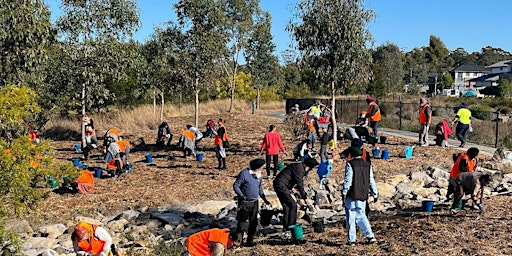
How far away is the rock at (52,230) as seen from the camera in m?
10.2

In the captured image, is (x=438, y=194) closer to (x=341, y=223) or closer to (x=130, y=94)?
(x=341, y=223)

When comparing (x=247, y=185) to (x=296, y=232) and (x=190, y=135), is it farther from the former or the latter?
(x=190, y=135)

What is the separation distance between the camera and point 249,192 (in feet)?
28.7

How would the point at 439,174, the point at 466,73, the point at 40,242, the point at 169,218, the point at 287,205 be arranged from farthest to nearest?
1. the point at 466,73
2. the point at 439,174
3. the point at 169,218
4. the point at 40,242
5. the point at 287,205

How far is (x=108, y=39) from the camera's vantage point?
62.3ft

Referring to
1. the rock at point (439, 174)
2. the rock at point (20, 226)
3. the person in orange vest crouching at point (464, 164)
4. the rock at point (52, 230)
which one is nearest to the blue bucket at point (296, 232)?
the person in orange vest crouching at point (464, 164)

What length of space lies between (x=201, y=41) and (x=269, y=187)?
964cm

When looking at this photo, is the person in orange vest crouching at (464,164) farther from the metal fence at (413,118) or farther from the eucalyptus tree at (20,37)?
the metal fence at (413,118)

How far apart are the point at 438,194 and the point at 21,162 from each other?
406 inches

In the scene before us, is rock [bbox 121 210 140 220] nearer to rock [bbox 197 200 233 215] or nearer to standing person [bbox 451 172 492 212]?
rock [bbox 197 200 233 215]

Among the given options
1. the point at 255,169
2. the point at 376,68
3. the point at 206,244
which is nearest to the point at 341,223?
the point at 255,169

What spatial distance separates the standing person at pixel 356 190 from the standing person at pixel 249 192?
1500mm

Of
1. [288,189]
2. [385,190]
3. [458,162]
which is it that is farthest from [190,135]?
[458,162]

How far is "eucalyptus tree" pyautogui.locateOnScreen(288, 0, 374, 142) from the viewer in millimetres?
17125
